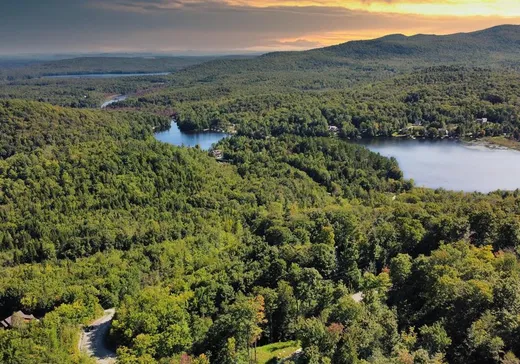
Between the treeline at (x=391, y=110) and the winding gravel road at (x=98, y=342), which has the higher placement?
the treeline at (x=391, y=110)

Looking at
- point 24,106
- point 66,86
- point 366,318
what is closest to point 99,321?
point 366,318

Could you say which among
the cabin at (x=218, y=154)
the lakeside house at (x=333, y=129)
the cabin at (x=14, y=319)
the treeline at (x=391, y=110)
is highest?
the treeline at (x=391, y=110)

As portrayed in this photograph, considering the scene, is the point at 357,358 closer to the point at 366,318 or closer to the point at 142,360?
the point at 366,318

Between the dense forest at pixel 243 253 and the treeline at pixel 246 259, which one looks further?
the dense forest at pixel 243 253

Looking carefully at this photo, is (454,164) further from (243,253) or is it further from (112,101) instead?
(112,101)

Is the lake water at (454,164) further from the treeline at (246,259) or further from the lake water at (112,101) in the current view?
the lake water at (112,101)

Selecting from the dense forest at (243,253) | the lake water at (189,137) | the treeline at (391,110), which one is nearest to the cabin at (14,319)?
the dense forest at (243,253)

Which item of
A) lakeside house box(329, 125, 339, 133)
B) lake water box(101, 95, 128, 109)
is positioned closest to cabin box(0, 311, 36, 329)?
lakeside house box(329, 125, 339, 133)

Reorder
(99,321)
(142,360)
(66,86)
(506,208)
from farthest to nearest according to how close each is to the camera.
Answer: (66,86)
(506,208)
(99,321)
(142,360)
